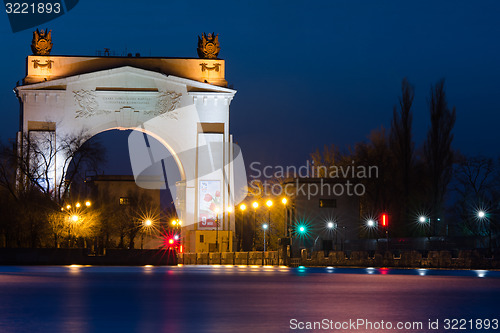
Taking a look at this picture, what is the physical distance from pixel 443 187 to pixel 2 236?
33.7 meters

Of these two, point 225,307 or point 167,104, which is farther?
point 167,104

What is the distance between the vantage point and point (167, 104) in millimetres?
81750

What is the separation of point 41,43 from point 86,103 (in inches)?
287

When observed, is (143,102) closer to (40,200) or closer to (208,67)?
(208,67)

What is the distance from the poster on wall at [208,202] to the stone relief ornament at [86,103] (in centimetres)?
1264

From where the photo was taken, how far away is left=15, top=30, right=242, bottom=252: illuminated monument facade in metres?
79.8

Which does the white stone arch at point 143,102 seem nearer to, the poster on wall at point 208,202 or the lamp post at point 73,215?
the poster on wall at point 208,202

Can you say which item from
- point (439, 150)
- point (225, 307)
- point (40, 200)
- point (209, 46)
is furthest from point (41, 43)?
point (225, 307)

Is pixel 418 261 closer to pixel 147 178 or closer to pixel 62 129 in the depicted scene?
pixel 62 129

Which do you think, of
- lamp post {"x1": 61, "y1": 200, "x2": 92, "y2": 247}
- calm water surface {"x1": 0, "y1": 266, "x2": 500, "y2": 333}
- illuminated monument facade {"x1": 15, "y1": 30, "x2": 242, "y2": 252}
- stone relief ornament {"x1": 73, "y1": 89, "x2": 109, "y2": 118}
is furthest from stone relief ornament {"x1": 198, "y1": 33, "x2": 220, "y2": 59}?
calm water surface {"x1": 0, "y1": 266, "x2": 500, "y2": 333}

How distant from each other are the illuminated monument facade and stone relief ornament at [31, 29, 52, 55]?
0.32 ft

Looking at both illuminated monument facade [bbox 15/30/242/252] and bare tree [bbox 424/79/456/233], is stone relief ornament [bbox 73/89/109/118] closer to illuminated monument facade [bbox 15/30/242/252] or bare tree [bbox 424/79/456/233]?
illuminated monument facade [bbox 15/30/242/252]

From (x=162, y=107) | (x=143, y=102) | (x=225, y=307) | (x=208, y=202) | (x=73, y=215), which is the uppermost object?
(x=143, y=102)

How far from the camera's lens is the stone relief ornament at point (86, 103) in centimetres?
8044
